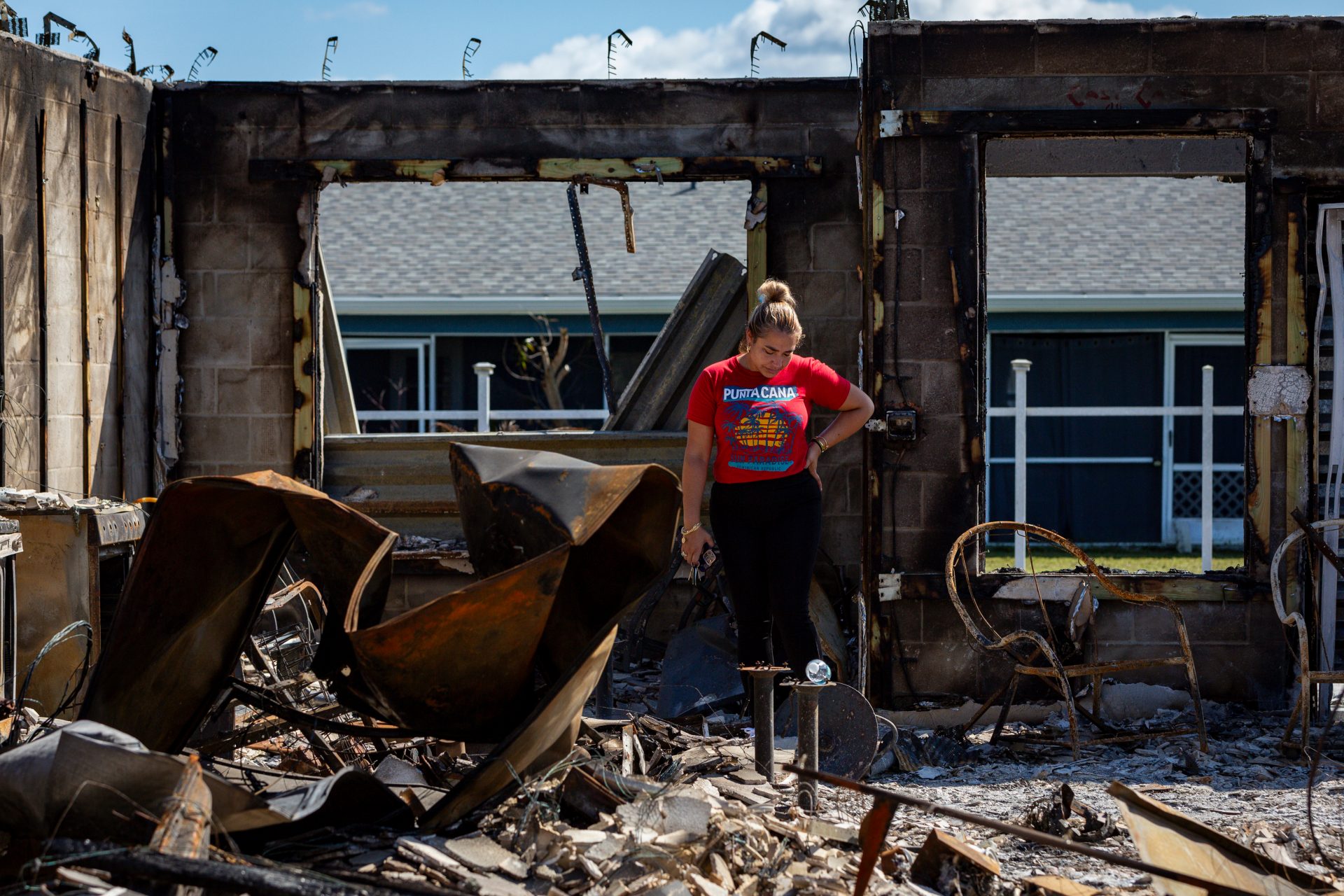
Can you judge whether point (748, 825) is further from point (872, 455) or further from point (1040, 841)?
point (872, 455)

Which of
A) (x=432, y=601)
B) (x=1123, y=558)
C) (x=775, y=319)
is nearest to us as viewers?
(x=432, y=601)

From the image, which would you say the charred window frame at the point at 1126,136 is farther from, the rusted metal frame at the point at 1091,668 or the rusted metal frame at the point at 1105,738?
the rusted metal frame at the point at 1091,668

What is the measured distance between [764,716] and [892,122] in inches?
137

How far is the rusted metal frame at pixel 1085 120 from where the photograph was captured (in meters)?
6.77

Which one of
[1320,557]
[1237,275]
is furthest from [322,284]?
[1237,275]

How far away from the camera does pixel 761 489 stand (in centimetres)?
573

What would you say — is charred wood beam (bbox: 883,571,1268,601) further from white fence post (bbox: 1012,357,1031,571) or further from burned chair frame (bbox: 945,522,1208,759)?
white fence post (bbox: 1012,357,1031,571)

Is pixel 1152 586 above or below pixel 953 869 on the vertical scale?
above

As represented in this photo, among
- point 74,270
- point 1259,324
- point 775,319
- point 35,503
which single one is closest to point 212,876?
point 775,319

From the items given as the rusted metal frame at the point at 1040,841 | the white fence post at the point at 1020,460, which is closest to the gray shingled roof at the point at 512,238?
the white fence post at the point at 1020,460

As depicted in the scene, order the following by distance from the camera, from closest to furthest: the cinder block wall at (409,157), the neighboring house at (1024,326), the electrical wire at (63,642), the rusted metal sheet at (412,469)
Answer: the electrical wire at (63,642)
the cinder block wall at (409,157)
the rusted metal sheet at (412,469)
the neighboring house at (1024,326)

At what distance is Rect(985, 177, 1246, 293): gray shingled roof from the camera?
1528cm

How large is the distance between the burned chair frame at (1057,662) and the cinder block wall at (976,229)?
0.36 m

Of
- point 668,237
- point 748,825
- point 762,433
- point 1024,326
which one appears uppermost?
point 668,237
